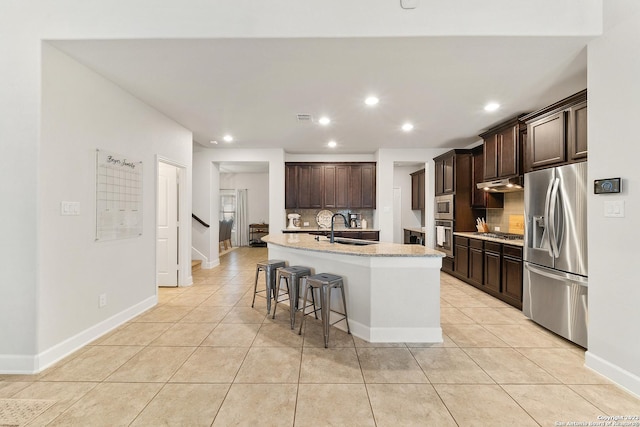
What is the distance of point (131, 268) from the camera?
3.31 metres

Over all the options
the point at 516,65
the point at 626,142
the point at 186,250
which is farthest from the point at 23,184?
the point at 626,142

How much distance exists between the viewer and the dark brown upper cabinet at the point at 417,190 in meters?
6.88

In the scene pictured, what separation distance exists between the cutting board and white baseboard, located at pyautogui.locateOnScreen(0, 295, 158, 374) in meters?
5.52

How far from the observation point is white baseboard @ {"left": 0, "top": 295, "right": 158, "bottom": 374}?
220 cm

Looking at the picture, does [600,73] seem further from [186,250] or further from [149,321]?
[186,250]

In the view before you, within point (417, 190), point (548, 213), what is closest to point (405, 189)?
point (417, 190)

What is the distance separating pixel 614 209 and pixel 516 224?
8.35 ft

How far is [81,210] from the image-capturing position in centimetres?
261

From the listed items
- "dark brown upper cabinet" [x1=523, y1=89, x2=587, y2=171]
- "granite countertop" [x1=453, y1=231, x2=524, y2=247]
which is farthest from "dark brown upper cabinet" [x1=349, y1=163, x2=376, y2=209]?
"dark brown upper cabinet" [x1=523, y1=89, x2=587, y2=171]

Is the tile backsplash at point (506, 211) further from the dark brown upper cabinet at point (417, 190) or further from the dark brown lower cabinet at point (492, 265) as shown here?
the dark brown upper cabinet at point (417, 190)

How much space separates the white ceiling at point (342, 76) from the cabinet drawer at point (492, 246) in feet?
→ 5.91

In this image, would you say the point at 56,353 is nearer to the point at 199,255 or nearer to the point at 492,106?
the point at 199,255

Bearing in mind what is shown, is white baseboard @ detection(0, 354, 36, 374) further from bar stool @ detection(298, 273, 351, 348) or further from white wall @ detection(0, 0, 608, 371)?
bar stool @ detection(298, 273, 351, 348)

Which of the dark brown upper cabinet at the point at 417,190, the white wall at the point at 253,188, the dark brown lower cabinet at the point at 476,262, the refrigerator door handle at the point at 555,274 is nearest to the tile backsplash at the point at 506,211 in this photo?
the dark brown lower cabinet at the point at 476,262
